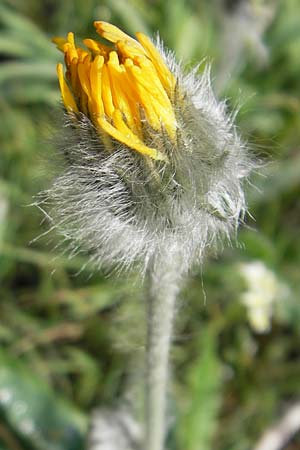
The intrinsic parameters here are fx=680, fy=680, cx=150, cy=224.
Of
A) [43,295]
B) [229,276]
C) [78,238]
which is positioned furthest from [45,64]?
[78,238]

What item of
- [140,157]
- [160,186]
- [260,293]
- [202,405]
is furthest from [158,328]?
[260,293]

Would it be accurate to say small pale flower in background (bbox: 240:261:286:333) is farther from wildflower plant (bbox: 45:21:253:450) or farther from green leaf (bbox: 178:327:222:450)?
wildflower plant (bbox: 45:21:253:450)

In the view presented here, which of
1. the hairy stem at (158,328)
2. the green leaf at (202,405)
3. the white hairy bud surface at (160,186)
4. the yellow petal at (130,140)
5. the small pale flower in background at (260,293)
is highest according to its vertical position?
the yellow petal at (130,140)

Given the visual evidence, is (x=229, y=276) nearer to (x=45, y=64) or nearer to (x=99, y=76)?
(x=45, y=64)

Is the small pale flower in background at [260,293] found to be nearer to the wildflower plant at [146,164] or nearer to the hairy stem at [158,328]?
the hairy stem at [158,328]

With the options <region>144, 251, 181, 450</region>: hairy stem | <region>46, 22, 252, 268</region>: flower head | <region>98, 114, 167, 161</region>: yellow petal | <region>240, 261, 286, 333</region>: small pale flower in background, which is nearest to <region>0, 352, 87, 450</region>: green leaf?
<region>144, 251, 181, 450</region>: hairy stem

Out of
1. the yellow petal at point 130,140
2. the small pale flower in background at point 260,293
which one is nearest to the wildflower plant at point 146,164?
the yellow petal at point 130,140

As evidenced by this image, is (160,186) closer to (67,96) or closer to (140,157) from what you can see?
(140,157)
